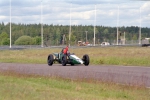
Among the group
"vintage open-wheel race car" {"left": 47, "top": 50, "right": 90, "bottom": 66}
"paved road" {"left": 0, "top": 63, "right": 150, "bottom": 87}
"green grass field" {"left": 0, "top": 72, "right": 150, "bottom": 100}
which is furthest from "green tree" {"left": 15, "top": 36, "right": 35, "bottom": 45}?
"green grass field" {"left": 0, "top": 72, "right": 150, "bottom": 100}

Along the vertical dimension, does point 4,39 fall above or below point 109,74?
above

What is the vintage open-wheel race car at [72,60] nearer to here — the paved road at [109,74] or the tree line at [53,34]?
the paved road at [109,74]

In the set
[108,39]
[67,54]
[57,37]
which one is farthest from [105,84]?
[108,39]

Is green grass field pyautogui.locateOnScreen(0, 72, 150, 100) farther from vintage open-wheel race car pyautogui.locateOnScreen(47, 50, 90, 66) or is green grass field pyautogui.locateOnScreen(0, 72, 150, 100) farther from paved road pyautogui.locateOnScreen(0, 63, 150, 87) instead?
vintage open-wheel race car pyautogui.locateOnScreen(47, 50, 90, 66)

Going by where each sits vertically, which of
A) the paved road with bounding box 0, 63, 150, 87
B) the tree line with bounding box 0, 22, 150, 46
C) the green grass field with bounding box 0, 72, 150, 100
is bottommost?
the paved road with bounding box 0, 63, 150, 87

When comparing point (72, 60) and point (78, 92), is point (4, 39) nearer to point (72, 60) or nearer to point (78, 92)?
point (72, 60)

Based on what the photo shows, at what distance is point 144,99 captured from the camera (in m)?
15.4

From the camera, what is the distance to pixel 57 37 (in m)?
142

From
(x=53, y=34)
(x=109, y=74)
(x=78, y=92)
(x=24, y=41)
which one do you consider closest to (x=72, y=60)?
(x=109, y=74)

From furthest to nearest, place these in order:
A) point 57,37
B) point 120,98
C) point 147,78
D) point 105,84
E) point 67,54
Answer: point 57,37
point 67,54
point 147,78
point 105,84
point 120,98

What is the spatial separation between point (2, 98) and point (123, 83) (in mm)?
7419

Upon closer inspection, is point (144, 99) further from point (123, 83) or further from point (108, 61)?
point (108, 61)

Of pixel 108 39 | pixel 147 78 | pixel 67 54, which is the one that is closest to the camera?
pixel 147 78

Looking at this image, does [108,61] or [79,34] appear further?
[79,34]
